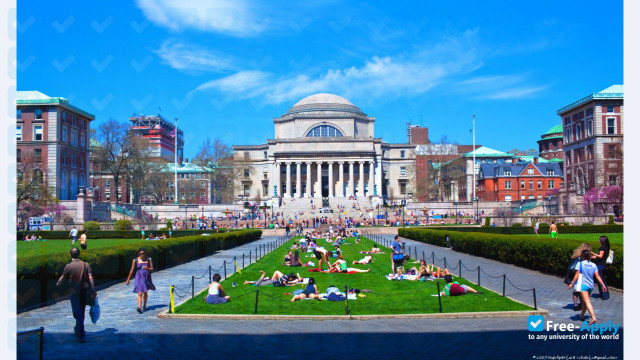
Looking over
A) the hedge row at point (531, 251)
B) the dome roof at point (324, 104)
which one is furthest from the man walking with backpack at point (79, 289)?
the dome roof at point (324, 104)

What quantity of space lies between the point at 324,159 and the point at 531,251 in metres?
77.6

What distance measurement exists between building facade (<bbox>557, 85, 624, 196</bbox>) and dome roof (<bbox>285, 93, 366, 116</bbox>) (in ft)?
153

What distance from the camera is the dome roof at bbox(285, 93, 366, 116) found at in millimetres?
112438

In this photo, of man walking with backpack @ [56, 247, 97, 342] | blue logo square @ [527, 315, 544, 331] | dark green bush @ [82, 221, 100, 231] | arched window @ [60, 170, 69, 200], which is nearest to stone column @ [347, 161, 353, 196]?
arched window @ [60, 170, 69, 200]

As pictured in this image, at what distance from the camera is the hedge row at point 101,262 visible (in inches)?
586

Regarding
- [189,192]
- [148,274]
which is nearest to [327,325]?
[148,274]

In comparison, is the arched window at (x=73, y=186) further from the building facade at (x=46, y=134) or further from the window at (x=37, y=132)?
the window at (x=37, y=132)

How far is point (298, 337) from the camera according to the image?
1126 centimetres

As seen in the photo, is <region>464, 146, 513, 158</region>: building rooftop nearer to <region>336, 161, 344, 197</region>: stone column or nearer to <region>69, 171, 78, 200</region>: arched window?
<region>336, 161, 344, 197</region>: stone column

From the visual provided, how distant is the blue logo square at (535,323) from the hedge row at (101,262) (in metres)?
13.3

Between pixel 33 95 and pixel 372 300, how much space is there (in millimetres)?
72037

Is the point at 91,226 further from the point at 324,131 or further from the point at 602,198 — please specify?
the point at 602,198

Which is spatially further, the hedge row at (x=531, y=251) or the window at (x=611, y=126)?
the window at (x=611, y=126)
